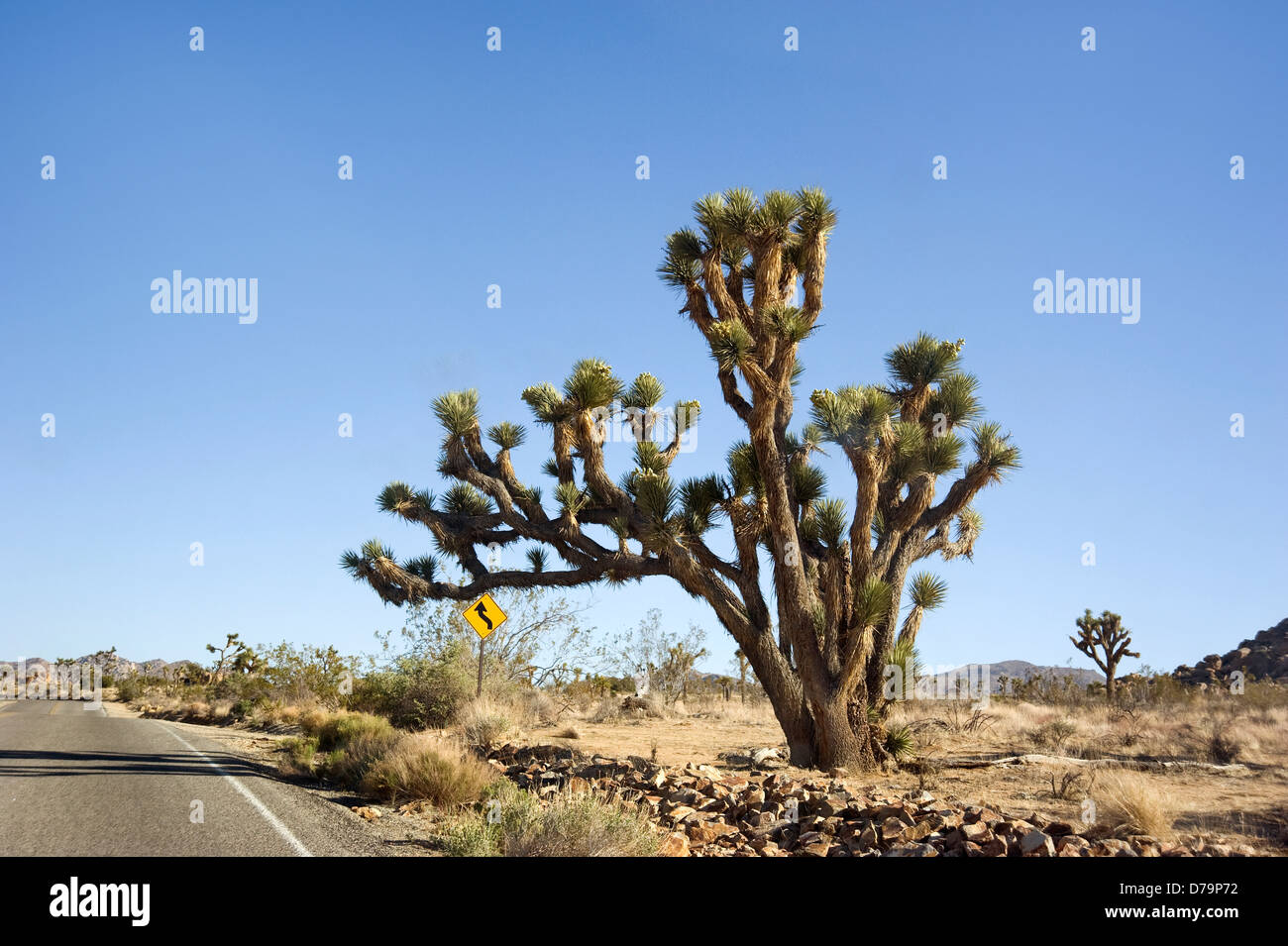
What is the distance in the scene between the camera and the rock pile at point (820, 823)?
7.02 metres

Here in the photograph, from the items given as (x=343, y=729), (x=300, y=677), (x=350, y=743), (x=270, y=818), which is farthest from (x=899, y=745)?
(x=300, y=677)

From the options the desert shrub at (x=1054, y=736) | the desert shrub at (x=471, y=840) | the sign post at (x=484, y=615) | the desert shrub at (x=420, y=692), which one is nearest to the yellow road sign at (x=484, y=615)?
the sign post at (x=484, y=615)

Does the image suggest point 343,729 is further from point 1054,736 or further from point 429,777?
point 1054,736

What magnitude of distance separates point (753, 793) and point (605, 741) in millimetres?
9546

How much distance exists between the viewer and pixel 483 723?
56.2 ft

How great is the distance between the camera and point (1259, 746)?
16.4m

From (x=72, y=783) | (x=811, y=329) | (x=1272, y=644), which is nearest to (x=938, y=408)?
(x=811, y=329)

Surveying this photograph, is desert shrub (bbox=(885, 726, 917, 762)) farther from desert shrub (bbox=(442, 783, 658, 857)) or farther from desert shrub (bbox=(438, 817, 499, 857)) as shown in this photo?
desert shrub (bbox=(438, 817, 499, 857))

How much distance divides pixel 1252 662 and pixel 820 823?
5982 cm

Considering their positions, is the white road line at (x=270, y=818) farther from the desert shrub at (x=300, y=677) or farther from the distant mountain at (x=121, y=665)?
the distant mountain at (x=121, y=665)

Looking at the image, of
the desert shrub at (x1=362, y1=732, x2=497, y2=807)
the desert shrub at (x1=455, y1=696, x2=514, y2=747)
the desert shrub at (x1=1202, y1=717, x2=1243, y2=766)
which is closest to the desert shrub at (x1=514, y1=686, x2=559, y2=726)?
the desert shrub at (x1=455, y1=696, x2=514, y2=747)

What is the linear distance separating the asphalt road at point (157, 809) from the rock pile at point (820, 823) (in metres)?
2.72

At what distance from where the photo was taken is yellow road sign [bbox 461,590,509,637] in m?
13.6

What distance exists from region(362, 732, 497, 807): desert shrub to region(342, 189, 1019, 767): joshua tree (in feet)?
11.1
